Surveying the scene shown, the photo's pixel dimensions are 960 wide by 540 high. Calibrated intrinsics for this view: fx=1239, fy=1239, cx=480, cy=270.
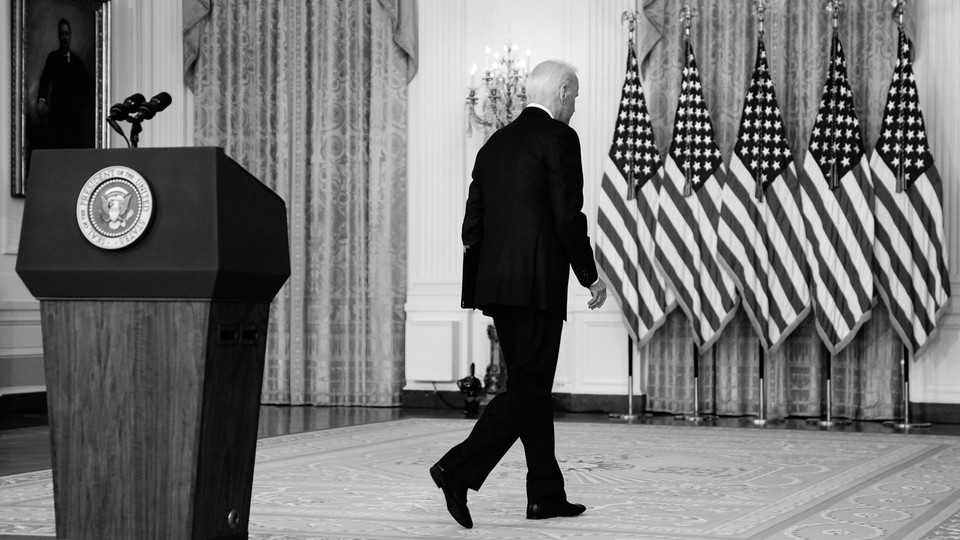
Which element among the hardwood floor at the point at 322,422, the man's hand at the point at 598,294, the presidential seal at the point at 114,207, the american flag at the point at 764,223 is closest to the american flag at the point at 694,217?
the american flag at the point at 764,223

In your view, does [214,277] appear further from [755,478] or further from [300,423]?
[300,423]

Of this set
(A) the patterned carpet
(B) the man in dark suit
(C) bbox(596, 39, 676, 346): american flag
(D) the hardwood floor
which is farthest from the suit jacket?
(C) bbox(596, 39, 676, 346): american flag

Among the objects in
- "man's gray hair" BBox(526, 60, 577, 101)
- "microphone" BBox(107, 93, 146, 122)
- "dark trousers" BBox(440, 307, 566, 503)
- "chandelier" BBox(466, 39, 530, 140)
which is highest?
"chandelier" BBox(466, 39, 530, 140)

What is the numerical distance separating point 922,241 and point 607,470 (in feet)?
13.6

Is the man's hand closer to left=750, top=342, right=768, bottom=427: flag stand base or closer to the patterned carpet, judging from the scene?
the patterned carpet

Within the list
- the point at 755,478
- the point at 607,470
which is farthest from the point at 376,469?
the point at 755,478

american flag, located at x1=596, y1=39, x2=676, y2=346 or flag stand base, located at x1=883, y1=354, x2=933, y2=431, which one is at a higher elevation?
american flag, located at x1=596, y1=39, x2=676, y2=346

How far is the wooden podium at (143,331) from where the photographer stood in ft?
8.95

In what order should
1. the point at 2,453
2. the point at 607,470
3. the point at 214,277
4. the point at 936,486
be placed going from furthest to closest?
1. the point at 2,453
2. the point at 607,470
3. the point at 936,486
4. the point at 214,277

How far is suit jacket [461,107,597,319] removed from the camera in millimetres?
4379

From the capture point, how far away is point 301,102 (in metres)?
11.4

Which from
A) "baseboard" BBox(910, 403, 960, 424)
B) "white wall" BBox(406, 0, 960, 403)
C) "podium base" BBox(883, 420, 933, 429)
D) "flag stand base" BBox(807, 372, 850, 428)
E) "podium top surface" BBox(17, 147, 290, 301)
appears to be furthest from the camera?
"white wall" BBox(406, 0, 960, 403)

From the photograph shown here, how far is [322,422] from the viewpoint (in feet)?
31.0

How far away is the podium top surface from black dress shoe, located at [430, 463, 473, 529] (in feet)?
5.26
